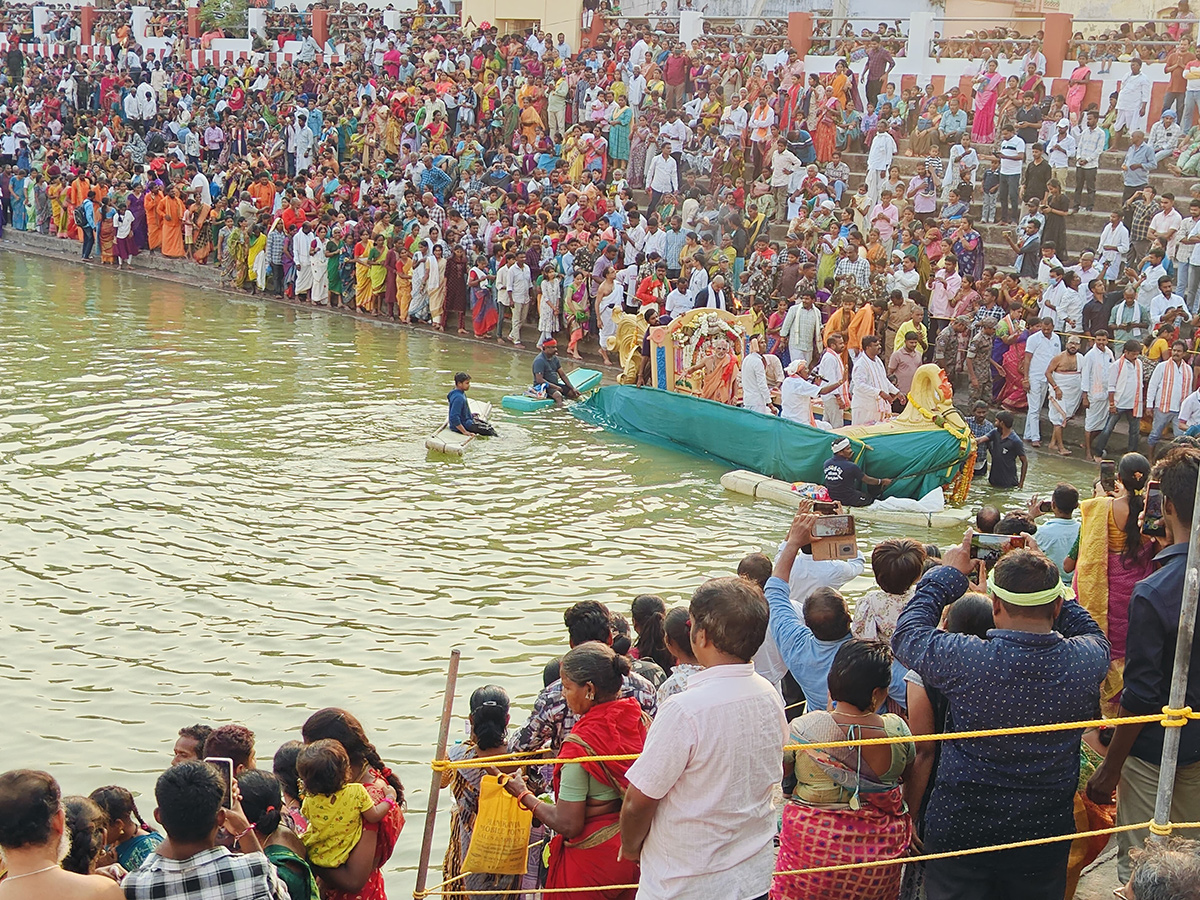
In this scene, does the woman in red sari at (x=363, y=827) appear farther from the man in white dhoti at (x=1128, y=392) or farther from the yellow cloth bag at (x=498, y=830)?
the man in white dhoti at (x=1128, y=392)

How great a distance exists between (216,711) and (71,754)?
2.86 feet

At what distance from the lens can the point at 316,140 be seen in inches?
1152

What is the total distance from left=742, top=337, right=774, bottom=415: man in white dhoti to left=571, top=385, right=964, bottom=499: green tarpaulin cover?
53 cm

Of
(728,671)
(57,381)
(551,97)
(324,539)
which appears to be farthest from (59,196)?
(728,671)

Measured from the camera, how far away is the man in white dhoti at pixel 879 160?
2136cm

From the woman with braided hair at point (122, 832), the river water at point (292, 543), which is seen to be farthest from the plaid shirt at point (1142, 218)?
the woman with braided hair at point (122, 832)

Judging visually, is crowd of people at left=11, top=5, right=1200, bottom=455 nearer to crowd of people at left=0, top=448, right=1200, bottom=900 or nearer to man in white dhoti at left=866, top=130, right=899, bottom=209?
man in white dhoti at left=866, top=130, right=899, bottom=209

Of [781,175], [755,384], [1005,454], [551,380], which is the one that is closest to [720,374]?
[755,384]

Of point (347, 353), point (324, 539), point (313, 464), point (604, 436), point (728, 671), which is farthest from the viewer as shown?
point (347, 353)

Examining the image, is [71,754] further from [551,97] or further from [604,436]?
[551,97]

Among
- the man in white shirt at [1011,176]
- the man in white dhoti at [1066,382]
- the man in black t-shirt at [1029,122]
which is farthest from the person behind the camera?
the man in black t-shirt at [1029,122]

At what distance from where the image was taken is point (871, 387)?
14891 mm

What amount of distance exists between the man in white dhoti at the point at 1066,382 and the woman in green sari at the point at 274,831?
42.9ft

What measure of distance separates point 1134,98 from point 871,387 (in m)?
9.32
